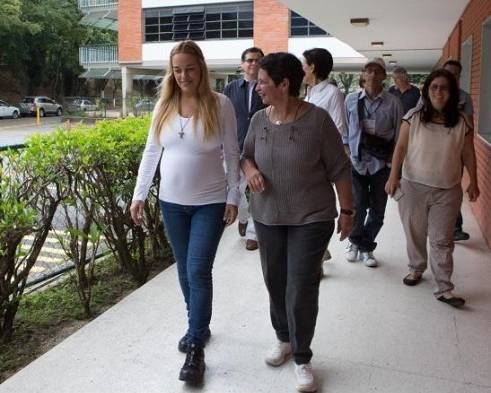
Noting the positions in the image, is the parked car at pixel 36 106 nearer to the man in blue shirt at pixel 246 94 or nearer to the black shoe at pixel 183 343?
the man in blue shirt at pixel 246 94

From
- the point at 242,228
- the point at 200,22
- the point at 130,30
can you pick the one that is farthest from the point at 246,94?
the point at 130,30

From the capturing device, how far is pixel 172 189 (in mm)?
2918

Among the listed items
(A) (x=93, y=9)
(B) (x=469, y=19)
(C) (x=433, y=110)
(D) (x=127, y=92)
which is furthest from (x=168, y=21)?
(C) (x=433, y=110)

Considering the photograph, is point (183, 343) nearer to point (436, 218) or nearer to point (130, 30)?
point (436, 218)

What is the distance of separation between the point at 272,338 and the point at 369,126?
1.96 metres

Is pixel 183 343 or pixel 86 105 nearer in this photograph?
pixel 183 343

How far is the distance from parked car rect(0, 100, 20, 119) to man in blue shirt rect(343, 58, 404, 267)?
35.5 meters

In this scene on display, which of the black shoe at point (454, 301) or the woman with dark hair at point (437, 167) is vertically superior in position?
the woman with dark hair at point (437, 167)

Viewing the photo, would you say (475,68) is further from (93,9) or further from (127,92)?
(93,9)

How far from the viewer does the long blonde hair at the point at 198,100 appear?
287 centimetres

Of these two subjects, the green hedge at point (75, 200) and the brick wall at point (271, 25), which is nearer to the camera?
the green hedge at point (75, 200)

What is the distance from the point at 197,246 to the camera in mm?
2885

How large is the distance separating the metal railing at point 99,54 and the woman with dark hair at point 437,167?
113ft

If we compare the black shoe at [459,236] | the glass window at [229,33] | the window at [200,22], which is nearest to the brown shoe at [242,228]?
the black shoe at [459,236]
